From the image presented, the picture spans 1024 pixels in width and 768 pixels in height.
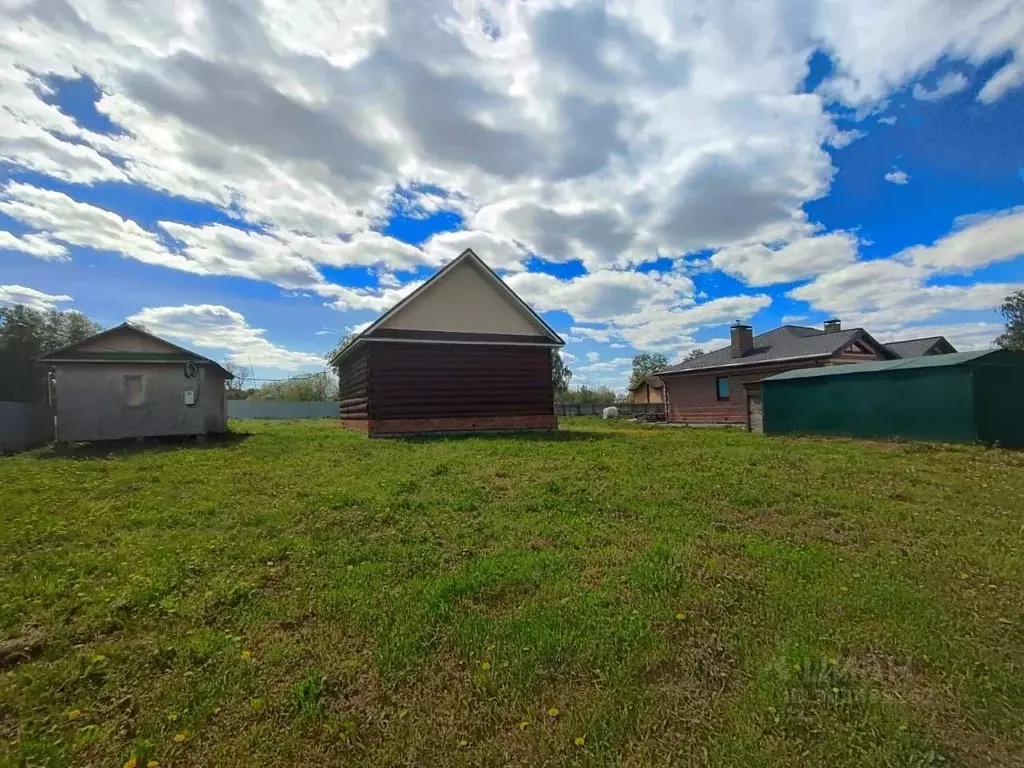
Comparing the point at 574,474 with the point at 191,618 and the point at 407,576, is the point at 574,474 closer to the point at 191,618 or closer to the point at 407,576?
the point at 407,576

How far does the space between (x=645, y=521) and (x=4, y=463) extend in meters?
13.9

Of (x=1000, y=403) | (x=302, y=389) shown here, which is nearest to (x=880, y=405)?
(x=1000, y=403)

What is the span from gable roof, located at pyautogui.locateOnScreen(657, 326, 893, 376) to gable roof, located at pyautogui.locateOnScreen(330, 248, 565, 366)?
12.6m

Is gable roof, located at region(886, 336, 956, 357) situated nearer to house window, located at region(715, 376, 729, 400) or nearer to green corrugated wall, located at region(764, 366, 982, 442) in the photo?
house window, located at region(715, 376, 729, 400)

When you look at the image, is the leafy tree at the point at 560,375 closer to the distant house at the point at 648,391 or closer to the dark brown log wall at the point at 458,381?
the distant house at the point at 648,391

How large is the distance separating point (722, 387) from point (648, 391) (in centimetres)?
2436

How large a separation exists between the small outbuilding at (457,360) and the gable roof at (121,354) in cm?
506

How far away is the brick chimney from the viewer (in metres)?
28.3

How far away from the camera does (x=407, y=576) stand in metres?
4.77

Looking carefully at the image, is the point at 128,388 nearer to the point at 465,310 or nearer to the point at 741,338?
the point at 465,310

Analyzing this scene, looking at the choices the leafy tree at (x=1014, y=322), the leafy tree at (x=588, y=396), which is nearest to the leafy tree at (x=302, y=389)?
the leafy tree at (x=588, y=396)

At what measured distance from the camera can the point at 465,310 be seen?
59.4ft

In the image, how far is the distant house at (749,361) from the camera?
24219 mm

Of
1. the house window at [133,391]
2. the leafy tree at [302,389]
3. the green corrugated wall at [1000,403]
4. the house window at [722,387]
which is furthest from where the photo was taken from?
the leafy tree at [302,389]
